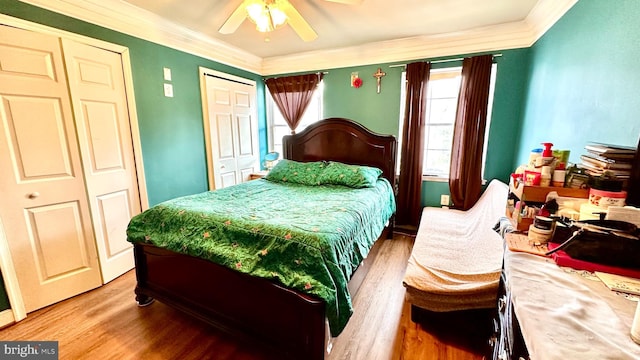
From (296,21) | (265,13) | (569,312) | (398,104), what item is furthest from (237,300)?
(398,104)

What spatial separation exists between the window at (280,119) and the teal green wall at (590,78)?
99.0 inches

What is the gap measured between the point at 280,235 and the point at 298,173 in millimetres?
1648

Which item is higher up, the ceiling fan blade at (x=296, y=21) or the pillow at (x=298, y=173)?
the ceiling fan blade at (x=296, y=21)

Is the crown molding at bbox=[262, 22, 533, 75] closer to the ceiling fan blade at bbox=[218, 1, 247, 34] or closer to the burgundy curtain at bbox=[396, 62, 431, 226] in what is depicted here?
the burgundy curtain at bbox=[396, 62, 431, 226]

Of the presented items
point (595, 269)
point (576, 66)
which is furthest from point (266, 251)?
point (576, 66)

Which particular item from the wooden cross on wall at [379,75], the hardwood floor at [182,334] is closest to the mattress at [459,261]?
the hardwood floor at [182,334]

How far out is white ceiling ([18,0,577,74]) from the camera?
7.12 feet

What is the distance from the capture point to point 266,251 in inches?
56.6

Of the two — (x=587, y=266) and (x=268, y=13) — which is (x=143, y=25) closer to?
(x=268, y=13)

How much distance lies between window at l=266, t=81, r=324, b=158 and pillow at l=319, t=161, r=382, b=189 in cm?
116

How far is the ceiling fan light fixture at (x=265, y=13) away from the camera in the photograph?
1.73 meters

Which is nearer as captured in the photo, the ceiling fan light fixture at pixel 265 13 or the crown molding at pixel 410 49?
the ceiling fan light fixture at pixel 265 13

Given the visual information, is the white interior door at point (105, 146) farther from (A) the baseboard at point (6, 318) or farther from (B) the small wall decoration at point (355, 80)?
(B) the small wall decoration at point (355, 80)

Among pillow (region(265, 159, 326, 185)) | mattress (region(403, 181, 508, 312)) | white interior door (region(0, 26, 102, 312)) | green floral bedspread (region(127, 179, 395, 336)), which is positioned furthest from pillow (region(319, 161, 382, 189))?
white interior door (region(0, 26, 102, 312))
